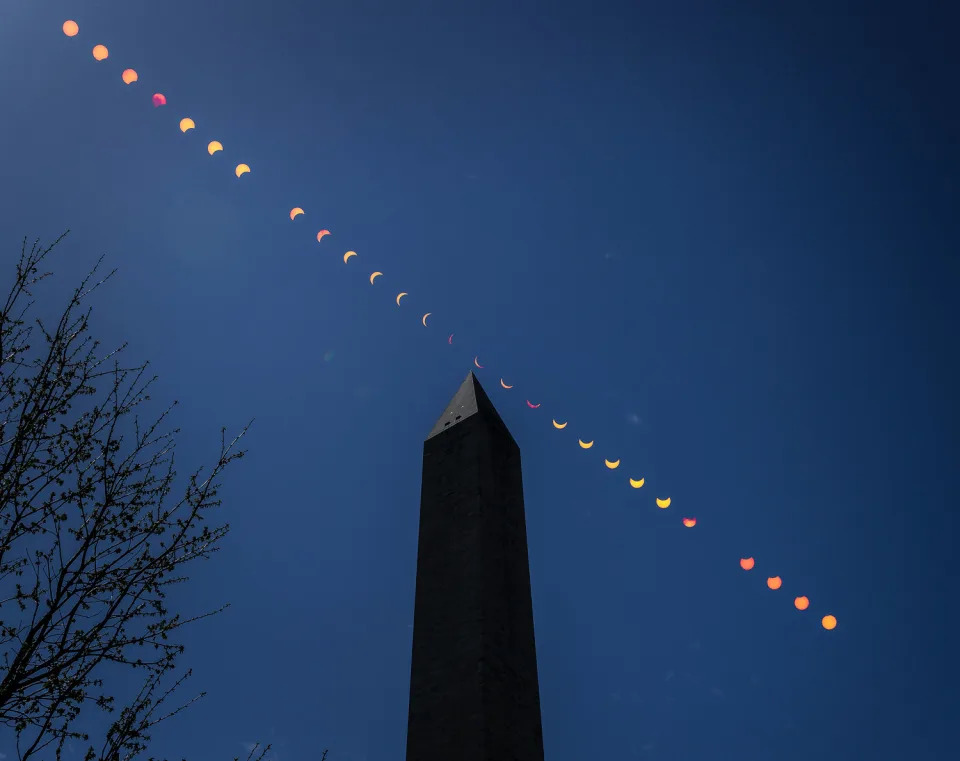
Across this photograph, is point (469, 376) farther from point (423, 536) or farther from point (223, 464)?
point (223, 464)

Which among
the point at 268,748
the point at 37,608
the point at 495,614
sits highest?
the point at 495,614

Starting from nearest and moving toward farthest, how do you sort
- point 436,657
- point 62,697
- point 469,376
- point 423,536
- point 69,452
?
point 62,697 < point 69,452 < point 436,657 < point 423,536 < point 469,376

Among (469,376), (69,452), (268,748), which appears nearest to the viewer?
(69,452)

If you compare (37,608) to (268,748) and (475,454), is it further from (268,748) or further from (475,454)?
(475,454)

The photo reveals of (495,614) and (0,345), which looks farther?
(495,614)

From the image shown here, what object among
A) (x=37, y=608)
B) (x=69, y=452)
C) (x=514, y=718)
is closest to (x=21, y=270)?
(x=69, y=452)

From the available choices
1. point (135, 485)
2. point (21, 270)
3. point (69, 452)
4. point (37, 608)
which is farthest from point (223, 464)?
point (21, 270)

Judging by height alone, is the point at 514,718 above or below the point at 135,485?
below
